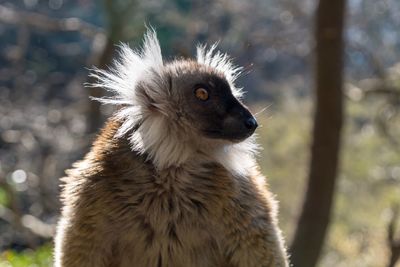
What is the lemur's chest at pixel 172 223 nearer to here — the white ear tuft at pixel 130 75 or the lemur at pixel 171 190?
the lemur at pixel 171 190

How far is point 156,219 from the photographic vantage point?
3.93 metres

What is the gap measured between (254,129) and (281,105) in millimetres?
19046

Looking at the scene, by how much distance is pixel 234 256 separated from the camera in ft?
13.1

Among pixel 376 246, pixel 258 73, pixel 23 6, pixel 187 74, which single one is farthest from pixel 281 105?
pixel 187 74

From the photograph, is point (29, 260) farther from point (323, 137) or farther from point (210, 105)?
point (323, 137)

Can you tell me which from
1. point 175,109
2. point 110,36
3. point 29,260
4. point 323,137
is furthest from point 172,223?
point 110,36

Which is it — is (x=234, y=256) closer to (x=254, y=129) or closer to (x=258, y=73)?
(x=254, y=129)

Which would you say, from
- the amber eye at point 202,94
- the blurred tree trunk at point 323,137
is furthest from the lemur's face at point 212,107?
the blurred tree trunk at point 323,137

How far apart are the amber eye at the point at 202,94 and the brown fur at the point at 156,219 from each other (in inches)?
15.5

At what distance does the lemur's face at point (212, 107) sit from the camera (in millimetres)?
3949

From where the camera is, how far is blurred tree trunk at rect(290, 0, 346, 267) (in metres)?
7.49

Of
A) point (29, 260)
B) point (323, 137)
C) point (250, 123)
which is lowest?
point (29, 260)

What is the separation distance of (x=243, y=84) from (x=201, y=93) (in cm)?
714

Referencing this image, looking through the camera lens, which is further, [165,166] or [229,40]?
[229,40]
